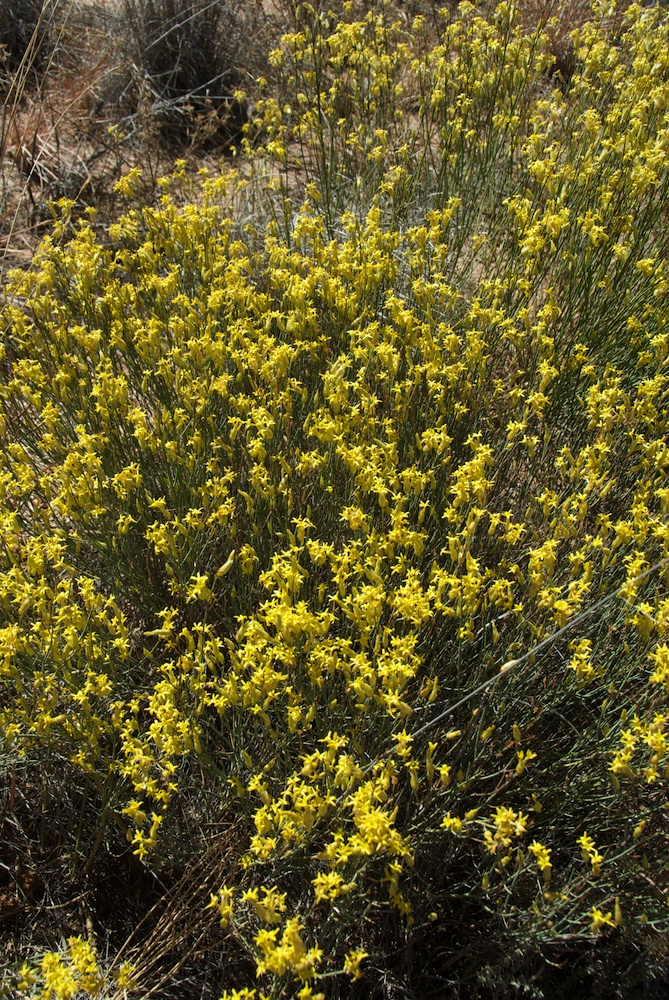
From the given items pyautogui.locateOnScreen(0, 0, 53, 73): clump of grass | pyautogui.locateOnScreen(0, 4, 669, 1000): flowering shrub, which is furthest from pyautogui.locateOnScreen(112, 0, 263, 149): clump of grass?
pyautogui.locateOnScreen(0, 4, 669, 1000): flowering shrub

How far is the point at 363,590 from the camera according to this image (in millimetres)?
2307

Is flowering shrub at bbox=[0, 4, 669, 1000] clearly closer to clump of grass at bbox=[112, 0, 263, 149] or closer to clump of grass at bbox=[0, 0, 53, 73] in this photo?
clump of grass at bbox=[112, 0, 263, 149]

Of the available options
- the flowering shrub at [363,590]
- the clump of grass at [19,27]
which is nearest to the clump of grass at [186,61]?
the clump of grass at [19,27]

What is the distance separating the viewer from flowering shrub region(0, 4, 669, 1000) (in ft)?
7.26

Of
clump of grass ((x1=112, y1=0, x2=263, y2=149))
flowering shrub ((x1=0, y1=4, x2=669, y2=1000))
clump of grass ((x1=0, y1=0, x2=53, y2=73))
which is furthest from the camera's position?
clump of grass ((x1=0, y1=0, x2=53, y2=73))

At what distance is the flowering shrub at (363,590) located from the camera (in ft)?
7.26

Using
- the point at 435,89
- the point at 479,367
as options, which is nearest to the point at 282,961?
the point at 479,367

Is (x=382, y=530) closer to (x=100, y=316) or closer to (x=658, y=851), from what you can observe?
(x=658, y=851)

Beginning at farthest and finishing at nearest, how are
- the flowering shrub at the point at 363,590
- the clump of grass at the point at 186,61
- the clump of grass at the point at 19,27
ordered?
the clump of grass at the point at 19,27
the clump of grass at the point at 186,61
the flowering shrub at the point at 363,590

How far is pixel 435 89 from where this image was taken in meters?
5.04

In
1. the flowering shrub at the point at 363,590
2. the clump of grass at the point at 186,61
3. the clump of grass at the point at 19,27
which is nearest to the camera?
the flowering shrub at the point at 363,590

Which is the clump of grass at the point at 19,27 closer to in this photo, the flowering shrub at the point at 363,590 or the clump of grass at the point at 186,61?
the clump of grass at the point at 186,61

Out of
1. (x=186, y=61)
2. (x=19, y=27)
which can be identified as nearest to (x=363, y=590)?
(x=186, y=61)

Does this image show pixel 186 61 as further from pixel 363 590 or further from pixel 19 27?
pixel 363 590
